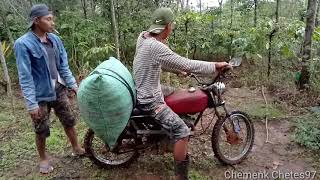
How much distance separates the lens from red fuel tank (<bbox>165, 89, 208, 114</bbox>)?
3855 mm

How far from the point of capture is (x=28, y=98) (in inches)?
145

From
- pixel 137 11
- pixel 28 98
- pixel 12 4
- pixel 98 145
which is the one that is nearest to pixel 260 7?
pixel 137 11

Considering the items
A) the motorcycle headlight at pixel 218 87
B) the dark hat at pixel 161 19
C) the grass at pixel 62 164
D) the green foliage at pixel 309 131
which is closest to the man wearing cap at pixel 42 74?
the grass at pixel 62 164

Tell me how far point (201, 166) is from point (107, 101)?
159 cm

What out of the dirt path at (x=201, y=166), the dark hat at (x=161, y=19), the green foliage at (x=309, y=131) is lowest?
the dirt path at (x=201, y=166)

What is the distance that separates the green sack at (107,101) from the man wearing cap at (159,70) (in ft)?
0.56

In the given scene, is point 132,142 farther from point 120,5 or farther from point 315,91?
point 120,5

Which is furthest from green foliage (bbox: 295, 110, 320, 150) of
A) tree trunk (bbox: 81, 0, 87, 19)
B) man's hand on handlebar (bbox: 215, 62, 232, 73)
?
tree trunk (bbox: 81, 0, 87, 19)

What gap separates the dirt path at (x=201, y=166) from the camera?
4.19m

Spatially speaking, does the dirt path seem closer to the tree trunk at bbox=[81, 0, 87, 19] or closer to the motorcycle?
the motorcycle

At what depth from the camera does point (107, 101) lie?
11.2 ft

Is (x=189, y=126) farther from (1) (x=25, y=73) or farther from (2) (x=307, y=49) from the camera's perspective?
(2) (x=307, y=49)

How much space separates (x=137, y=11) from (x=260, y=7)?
3621 millimetres

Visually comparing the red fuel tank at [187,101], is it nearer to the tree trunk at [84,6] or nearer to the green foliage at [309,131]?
the green foliage at [309,131]
